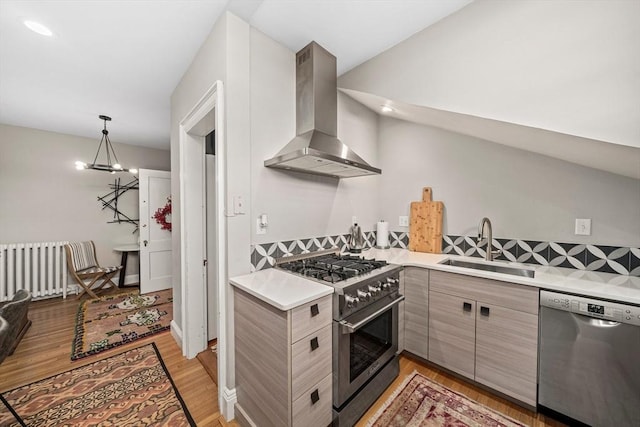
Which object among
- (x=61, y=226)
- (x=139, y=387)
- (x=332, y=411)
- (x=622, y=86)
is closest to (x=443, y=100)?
(x=622, y=86)

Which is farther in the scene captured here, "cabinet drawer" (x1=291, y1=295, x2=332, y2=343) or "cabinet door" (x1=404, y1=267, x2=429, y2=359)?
"cabinet door" (x1=404, y1=267, x2=429, y2=359)

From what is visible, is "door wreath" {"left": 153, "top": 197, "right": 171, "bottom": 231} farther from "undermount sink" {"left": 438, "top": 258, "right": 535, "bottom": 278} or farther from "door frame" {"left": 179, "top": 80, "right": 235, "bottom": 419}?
"undermount sink" {"left": 438, "top": 258, "right": 535, "bottom": 278}

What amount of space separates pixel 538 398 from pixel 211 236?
284 cm

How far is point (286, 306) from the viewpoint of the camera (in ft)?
3.67

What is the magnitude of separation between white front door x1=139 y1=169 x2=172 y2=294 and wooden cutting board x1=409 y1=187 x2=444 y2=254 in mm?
3897

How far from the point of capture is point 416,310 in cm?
202

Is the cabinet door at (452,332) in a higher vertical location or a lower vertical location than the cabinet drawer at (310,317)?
lower

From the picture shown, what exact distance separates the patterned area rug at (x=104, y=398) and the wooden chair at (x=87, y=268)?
227 centimetres

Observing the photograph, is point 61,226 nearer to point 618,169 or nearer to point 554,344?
point 554,344

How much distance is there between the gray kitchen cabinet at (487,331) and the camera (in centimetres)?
151

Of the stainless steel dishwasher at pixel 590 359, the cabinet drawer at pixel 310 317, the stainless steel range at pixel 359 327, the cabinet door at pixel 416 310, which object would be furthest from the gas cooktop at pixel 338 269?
the stainless steel dishwasher at pixel 590 359

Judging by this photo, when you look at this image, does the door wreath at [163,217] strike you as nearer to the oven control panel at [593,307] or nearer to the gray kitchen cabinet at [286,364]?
the gray kitchen cabinet at [286,364]

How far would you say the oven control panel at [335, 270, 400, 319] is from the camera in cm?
140

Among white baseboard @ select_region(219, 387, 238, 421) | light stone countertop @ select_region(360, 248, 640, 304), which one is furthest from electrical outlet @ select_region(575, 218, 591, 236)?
white baseboard @ select_region(219, 387, 238, 421)
